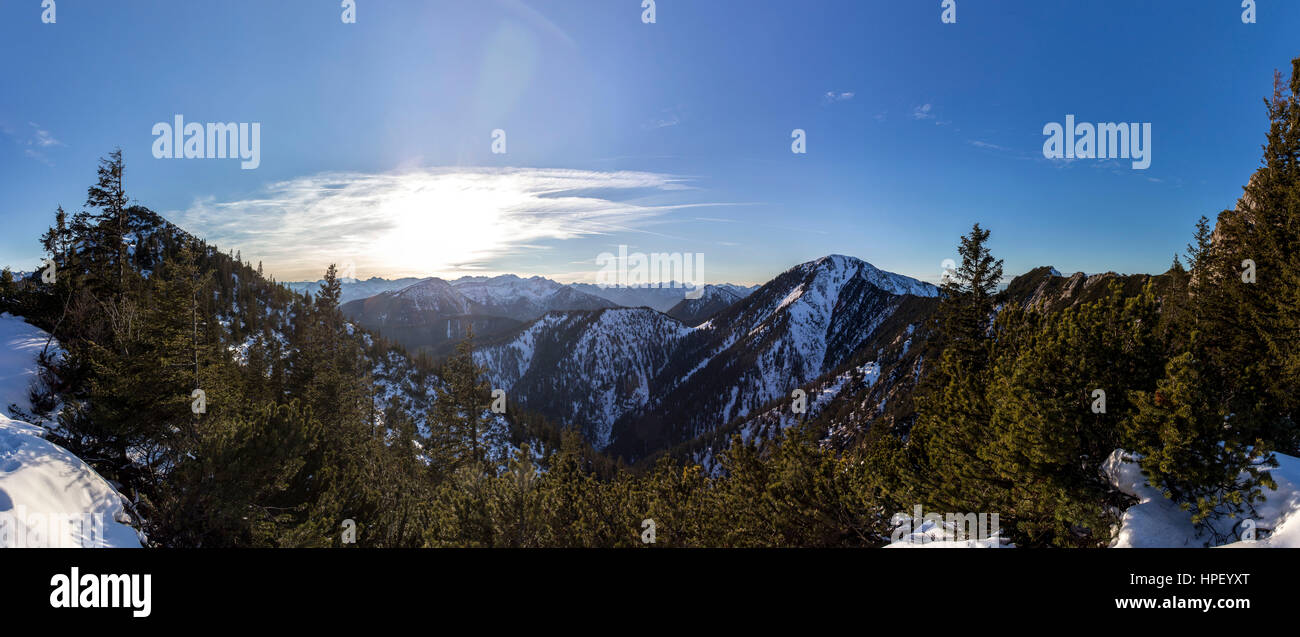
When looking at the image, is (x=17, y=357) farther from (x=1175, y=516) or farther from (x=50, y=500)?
(x=1175, y=516)

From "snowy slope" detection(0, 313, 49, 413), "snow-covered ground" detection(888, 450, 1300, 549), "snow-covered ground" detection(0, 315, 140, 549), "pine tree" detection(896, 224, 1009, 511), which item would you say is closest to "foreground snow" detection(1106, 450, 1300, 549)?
"snow-covered ground" detection(888, 450, 1300, 549)

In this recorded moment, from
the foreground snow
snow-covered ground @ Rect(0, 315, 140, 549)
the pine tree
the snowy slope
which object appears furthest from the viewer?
the snowy slope

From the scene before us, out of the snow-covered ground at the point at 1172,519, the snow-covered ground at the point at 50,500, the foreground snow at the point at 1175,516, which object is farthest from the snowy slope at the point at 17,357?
the foreground snow at the point at 1175,516

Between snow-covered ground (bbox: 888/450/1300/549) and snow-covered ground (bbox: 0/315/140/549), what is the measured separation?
18407mm

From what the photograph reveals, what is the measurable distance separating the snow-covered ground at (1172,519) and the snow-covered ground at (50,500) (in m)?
18.4

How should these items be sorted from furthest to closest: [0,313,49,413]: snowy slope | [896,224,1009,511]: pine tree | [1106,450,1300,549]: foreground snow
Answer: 1. [0,313,49,413]: snowy slope
2. [896,224,1009,511]: pine tree
3. [1106,450,1300,549]: foreground snow

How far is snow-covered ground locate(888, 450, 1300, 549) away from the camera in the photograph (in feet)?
25.3

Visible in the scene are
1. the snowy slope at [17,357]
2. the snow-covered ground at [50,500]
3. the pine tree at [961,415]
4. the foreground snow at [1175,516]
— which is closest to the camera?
the foreground snow at [1175,516]

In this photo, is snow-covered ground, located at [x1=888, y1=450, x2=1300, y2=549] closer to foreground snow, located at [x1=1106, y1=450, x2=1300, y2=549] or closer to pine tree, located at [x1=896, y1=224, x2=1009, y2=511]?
foreground snow, located at [x1=1106, y1=450, x2=1300, y2=549]

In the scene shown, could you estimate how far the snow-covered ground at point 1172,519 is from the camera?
25.3ft

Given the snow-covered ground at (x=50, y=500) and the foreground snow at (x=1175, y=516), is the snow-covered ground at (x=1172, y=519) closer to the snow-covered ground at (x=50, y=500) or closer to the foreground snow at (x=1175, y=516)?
the foreground snow at (x=1175, y=516)

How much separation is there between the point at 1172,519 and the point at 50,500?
87.5 ft
